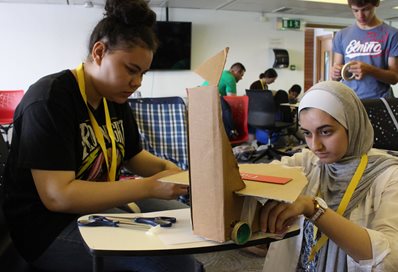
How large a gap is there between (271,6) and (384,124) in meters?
5.78

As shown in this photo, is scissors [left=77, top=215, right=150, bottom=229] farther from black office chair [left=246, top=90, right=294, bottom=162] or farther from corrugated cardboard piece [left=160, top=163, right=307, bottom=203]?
black office chair [left=246, top=90, right=294, bottom=162]

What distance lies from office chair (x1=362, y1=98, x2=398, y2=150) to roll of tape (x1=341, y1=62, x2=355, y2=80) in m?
0.55

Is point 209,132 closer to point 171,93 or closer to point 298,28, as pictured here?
point 171,93

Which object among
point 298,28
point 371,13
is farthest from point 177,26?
point 371,13

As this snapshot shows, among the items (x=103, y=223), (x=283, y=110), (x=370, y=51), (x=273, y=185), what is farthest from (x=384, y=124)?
(x=283, y=110)

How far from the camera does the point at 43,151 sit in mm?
993

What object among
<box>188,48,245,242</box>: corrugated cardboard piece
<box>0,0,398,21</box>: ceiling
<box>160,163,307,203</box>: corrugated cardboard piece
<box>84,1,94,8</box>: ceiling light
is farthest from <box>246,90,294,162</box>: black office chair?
<box>188,48,245,242</box>: corrugated cardboard piece

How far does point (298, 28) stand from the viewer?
7691mm

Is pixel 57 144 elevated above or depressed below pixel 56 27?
below

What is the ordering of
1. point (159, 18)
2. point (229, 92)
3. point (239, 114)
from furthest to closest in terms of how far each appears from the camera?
1. point (159, 18)
2. point (229, 92)
3. point (239, 114)

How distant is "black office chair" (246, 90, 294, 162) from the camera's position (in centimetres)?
464

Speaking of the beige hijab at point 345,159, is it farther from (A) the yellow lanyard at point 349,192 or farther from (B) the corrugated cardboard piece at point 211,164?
(B) the corrugated cardboard piece at point 211,164

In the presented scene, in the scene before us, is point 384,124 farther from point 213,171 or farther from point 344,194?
point 213,171

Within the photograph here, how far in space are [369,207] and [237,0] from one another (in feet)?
19.2
